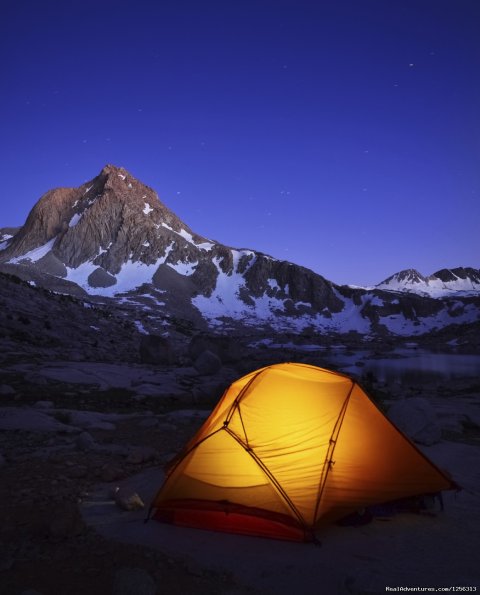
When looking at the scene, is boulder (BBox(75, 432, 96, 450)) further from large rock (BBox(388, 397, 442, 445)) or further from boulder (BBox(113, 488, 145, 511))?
large rock (BBox(388, 397, 442, 445))

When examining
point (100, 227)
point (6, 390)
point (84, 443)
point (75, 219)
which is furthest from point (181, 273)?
point (84, 443)

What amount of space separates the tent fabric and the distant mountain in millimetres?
114470

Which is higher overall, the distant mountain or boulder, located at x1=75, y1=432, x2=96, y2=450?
the distant mountain

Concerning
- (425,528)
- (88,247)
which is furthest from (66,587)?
(88,247)

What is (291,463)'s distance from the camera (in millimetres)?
6242

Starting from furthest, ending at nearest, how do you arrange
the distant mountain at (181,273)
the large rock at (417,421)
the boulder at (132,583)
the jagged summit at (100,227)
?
the jagged summit at (100,227), the distant mountain at (181,273), the large rock at (417,421), the boulder at (132,583)

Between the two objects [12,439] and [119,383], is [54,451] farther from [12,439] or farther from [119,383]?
[119,383]

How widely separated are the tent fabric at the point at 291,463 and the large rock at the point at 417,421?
14.7 feet

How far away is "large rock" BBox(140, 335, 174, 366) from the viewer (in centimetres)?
2669

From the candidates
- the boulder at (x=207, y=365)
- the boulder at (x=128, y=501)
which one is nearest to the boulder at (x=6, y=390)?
the boulder at (x=128, y=501)

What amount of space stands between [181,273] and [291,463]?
152255 mm

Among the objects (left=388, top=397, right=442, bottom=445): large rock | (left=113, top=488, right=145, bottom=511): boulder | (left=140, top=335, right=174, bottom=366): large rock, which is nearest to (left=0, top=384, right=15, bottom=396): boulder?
(left=113, top=488, right=145, bottom=511): boulder

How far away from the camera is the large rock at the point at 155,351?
26.7m

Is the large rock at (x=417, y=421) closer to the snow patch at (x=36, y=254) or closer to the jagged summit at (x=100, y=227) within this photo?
the jagged summit at (x=100, y=227)
